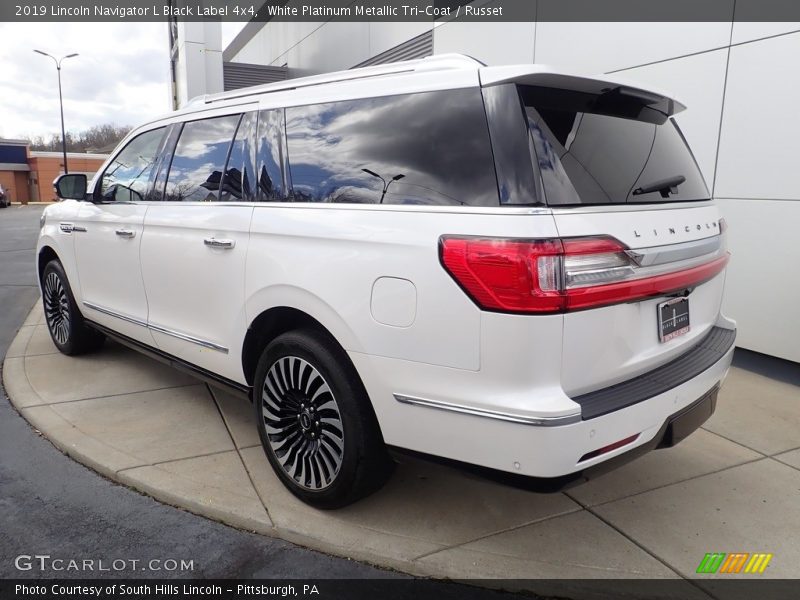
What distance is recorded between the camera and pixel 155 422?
13.4 ft

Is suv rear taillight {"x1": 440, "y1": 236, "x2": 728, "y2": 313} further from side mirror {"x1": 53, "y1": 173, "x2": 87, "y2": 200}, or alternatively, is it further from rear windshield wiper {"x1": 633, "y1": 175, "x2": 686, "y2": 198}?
side mirror {"x1": 53, "y1": 173, "x2": 87, "y2": 200}

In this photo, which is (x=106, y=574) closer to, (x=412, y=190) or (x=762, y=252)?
(x=412, y=190)

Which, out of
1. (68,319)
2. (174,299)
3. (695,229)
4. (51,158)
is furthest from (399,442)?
(51,158)

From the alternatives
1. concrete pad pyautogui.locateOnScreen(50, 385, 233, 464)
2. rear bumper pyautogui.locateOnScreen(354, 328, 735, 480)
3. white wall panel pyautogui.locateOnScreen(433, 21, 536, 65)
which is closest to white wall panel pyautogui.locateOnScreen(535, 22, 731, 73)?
white wall panel pyautogui.locateOnScreen(433, 21, 536, 65)

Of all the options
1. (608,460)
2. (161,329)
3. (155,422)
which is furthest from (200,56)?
(608,460)

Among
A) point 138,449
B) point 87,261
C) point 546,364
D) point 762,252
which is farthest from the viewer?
point 762,252

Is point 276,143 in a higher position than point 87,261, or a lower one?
higher

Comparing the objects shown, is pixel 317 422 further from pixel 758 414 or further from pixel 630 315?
pixel 758 414

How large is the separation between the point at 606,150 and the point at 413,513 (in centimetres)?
186

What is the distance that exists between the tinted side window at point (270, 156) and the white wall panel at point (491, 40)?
16.7 ft

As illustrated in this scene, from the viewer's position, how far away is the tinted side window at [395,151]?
2367 mm

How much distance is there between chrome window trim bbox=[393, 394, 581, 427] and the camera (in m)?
2.11

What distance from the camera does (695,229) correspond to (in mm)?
2729

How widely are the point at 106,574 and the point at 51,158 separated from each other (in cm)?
7112
